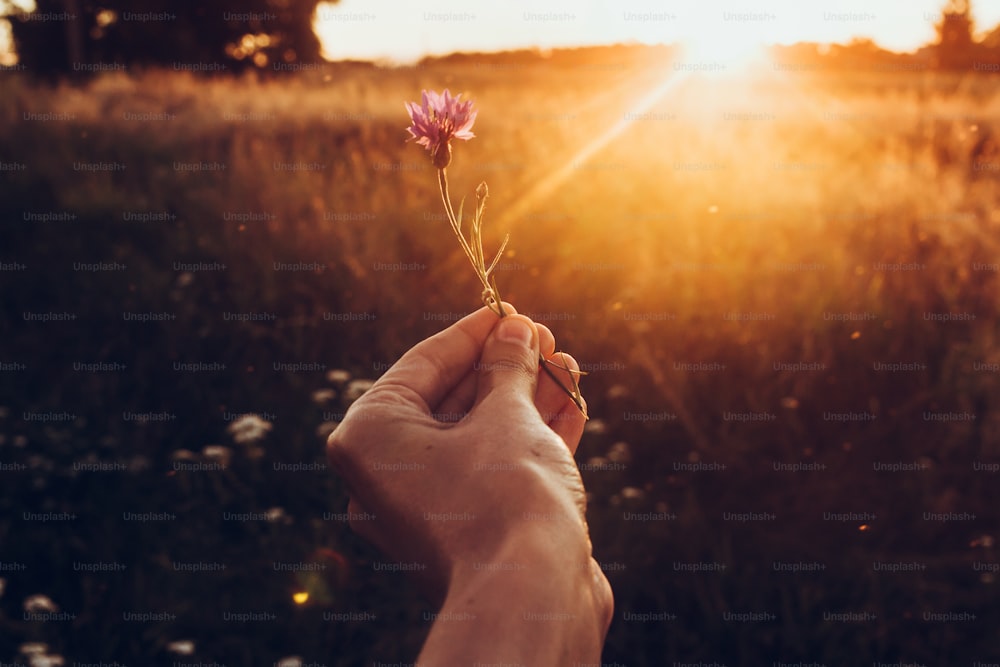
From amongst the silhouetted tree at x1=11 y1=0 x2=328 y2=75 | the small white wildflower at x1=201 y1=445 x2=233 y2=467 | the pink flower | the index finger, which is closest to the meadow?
the small white wildflower at x1=201 y1=445 x2=233 y2=467

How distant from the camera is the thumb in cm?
162

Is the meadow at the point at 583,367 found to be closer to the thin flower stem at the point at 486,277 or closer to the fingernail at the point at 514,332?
the thin flower stem at the point at 486,277

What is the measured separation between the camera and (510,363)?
1.71 m

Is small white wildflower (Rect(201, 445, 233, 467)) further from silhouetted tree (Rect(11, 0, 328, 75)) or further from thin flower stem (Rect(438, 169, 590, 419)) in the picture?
silhouetted tree (Rect(11, 0, 328, 75))

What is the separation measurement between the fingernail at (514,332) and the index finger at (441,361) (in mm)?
42

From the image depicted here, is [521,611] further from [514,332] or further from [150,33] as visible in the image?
[150,33]

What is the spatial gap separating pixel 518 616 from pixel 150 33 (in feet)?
70.4

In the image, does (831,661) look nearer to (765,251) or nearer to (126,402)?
(765,251)

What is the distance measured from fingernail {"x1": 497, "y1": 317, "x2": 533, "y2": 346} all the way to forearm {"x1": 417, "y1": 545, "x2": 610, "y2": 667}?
619mm

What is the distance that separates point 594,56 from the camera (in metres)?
24.3

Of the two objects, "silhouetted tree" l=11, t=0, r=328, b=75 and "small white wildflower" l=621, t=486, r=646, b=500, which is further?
"silhouetted tree" l=11, t=0, r=328, b=75

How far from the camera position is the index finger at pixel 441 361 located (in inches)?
67.7

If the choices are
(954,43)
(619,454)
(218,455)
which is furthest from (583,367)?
(954,43)

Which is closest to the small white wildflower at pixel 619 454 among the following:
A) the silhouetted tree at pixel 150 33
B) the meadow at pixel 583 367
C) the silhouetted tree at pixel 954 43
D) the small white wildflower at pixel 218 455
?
the meadow at pixel 583 367
